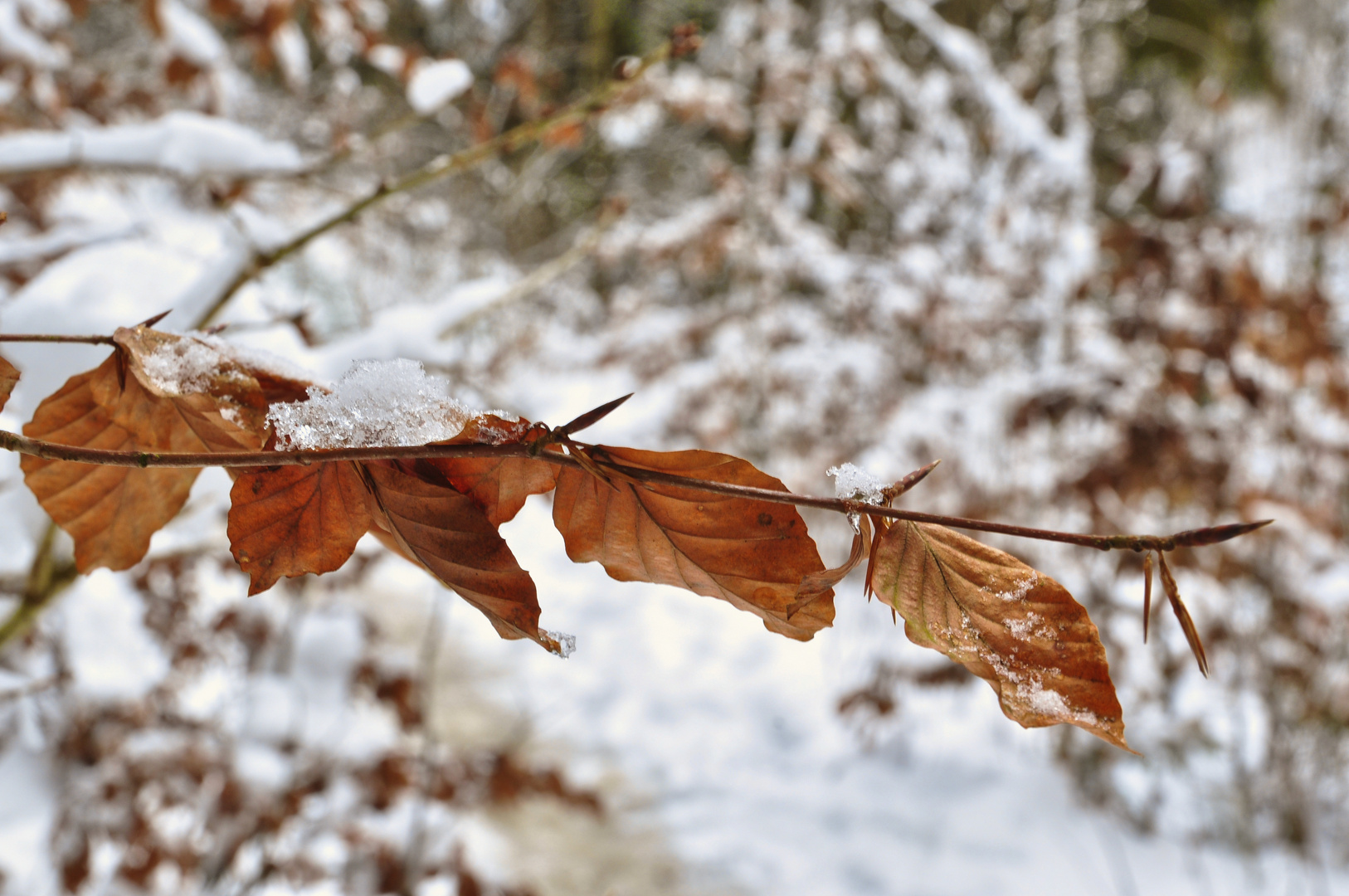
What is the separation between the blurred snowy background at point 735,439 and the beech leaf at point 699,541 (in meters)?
0.38

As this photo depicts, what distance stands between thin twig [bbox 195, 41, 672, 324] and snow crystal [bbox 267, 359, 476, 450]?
16.1 inches

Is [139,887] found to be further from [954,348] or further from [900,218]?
[900,218]

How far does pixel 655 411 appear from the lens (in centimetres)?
501

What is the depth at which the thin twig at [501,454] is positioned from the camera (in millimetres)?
244

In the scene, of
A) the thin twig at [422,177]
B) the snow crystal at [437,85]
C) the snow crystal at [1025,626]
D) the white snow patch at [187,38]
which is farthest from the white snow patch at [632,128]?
the snow crystal at [1025,626]

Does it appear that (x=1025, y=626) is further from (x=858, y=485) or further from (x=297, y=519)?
(x=297, y=519)

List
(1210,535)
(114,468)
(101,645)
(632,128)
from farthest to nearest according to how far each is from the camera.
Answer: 1. (632,128)
2. (101,645)
3. (114,468)
4. (1210,535)

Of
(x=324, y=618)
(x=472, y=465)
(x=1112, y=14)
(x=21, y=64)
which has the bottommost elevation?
(x=472, y=465)

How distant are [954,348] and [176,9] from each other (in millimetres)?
3134

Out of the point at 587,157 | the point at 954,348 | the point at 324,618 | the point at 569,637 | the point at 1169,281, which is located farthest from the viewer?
the point at 587,157

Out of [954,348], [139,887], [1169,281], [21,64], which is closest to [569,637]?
[139,887]

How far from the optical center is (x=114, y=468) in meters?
0.37

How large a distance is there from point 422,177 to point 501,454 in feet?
1.74

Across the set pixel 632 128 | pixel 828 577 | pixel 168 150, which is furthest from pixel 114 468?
pixel 632 128
